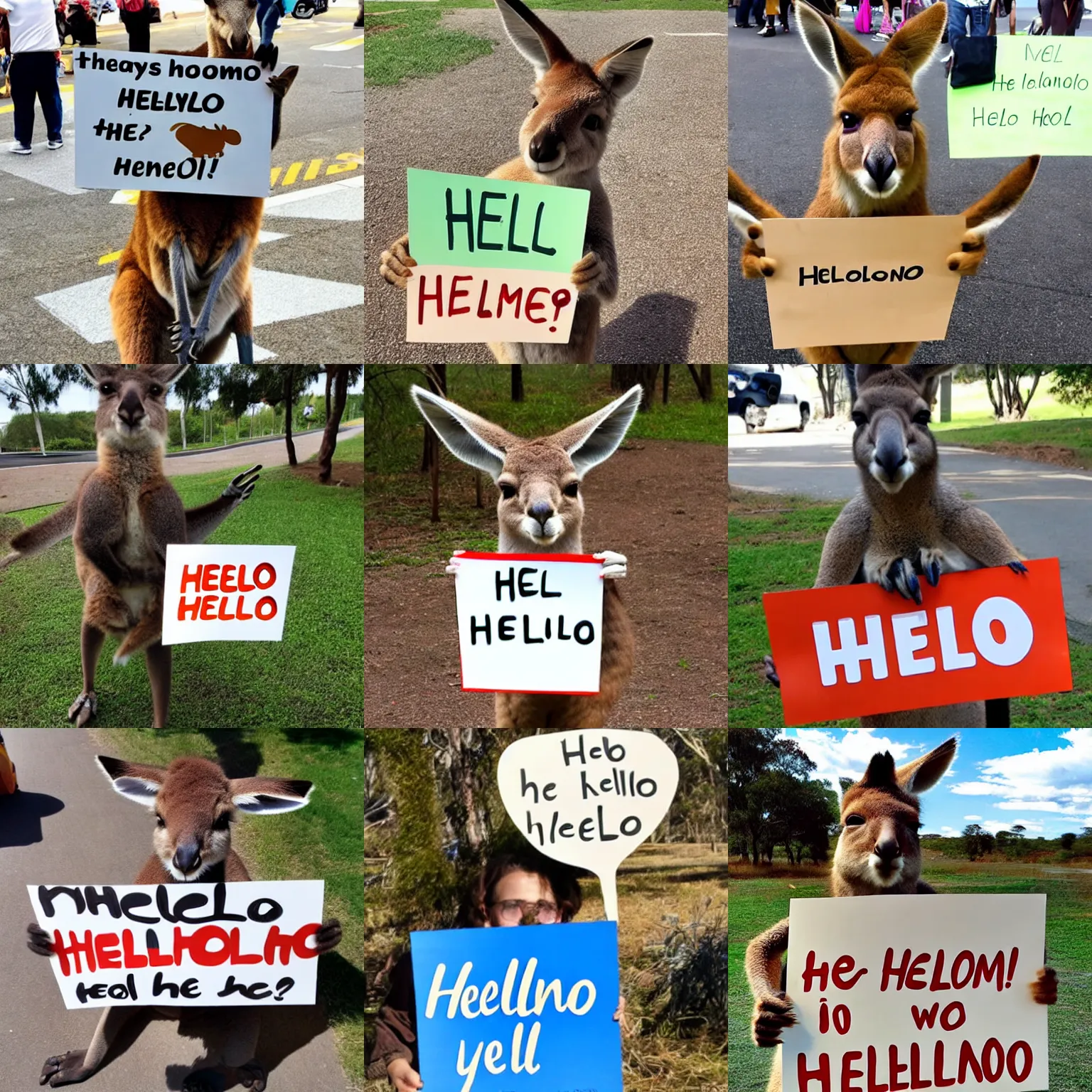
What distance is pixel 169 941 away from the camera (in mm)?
5566

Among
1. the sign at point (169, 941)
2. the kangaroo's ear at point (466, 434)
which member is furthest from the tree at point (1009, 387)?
the sign at point (169, 941)

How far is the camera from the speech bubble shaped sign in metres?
5.57

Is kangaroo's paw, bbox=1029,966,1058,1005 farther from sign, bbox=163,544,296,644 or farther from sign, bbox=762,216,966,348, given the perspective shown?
sign, bbox=163,544,296,644

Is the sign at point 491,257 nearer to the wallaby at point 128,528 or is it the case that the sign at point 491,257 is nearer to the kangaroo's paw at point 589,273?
the kangaroo's paw at point 589,273

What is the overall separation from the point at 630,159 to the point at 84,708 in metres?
2.58

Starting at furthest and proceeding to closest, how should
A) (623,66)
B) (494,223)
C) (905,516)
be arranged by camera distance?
(905,516)
(494,223)
(623,66)

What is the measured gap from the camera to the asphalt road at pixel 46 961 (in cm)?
559

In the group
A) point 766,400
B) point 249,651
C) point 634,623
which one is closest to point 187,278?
point 249,651

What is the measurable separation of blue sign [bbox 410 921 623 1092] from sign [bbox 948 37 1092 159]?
9.76ft

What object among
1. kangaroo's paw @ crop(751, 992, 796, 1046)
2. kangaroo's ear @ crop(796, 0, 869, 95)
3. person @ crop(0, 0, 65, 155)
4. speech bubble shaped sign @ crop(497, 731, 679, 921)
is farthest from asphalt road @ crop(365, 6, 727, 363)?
kangaroo's paw @ crop(751, 992, 796, 1046)

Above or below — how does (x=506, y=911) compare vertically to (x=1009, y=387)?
below

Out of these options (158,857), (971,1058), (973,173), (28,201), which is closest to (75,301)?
(28,201)

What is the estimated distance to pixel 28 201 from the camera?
5527mm

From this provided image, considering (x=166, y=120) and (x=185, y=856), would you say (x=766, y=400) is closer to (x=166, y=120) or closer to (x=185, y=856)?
(x=166, y=120)
